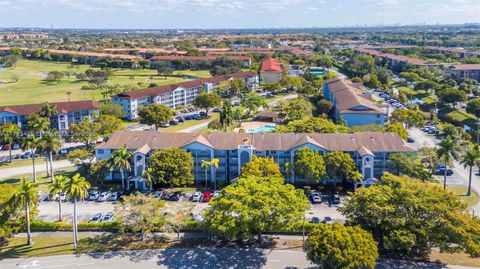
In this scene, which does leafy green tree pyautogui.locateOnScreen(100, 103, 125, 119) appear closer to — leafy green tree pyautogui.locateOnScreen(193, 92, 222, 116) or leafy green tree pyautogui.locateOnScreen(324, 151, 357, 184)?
leafy green tree pyautogui.locateOnScreen(193, 92, 222, 116)

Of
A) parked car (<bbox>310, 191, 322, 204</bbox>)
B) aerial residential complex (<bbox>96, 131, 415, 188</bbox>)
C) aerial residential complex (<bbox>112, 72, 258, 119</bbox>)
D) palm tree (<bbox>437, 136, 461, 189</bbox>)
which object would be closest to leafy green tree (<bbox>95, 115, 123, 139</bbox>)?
aerial residential complex (<bbox>96, 131, 415, 188</bbox>)

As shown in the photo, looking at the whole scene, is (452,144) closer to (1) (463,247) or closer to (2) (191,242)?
(1) (463,247)

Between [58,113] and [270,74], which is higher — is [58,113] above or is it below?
below

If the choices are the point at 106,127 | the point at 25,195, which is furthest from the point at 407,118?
the point at 25,195

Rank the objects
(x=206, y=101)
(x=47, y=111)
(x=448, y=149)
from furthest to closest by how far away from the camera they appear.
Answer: (x=206, y=101)
(x=47, y=111)
(x=448, y=149)

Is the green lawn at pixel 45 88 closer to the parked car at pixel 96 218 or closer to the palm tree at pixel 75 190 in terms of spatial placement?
the parked car at pixel 96 218

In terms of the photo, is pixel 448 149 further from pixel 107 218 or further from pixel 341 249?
pixel 107 218

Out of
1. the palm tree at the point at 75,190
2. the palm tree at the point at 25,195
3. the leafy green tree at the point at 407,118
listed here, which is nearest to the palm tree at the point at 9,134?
the palm tree at the point at 25,195

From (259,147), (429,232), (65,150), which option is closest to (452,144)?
(429,232)
